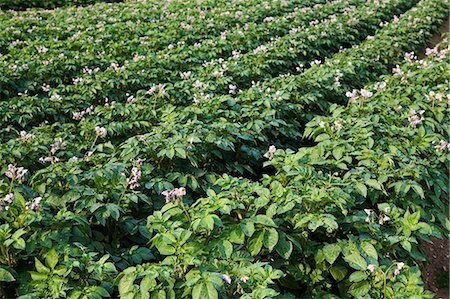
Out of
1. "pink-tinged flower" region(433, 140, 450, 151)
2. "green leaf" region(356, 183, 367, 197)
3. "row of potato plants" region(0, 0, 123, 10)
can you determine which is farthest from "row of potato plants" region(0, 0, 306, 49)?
"green leaf" region(356, 183, 367, 197)

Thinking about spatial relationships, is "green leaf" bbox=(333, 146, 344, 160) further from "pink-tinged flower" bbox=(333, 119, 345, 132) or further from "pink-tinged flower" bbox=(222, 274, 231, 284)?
"pink-tinged flower" bbox=(222, 274, 231, 284)

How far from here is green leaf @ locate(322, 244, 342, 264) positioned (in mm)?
2262

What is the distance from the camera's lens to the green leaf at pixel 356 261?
2.21m

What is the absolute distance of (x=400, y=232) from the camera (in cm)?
251

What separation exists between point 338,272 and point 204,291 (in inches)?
32.7

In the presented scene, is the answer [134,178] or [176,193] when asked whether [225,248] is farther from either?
[134,178]

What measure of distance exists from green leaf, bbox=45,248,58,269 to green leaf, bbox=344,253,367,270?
55.3 inches

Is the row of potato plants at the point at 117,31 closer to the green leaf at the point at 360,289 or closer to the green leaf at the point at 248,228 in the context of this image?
the green leaf at the point at 248,228

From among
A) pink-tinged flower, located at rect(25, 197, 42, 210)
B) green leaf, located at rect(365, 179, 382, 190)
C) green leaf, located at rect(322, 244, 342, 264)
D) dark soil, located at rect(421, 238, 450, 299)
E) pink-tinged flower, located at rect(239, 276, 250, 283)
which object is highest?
pink-tinged flower, located at rect(25, 197, 42, 210)

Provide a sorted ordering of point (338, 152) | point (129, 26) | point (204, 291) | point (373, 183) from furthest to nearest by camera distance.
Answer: point (129, 26) → point (338, 152) → point (373, 183) → point (204, 291)

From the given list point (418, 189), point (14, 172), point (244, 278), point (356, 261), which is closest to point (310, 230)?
point (356, 261)

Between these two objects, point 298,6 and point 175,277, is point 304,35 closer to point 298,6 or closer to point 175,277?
point 298,6

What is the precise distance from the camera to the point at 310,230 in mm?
2492

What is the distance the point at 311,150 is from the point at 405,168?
0.66 metres
